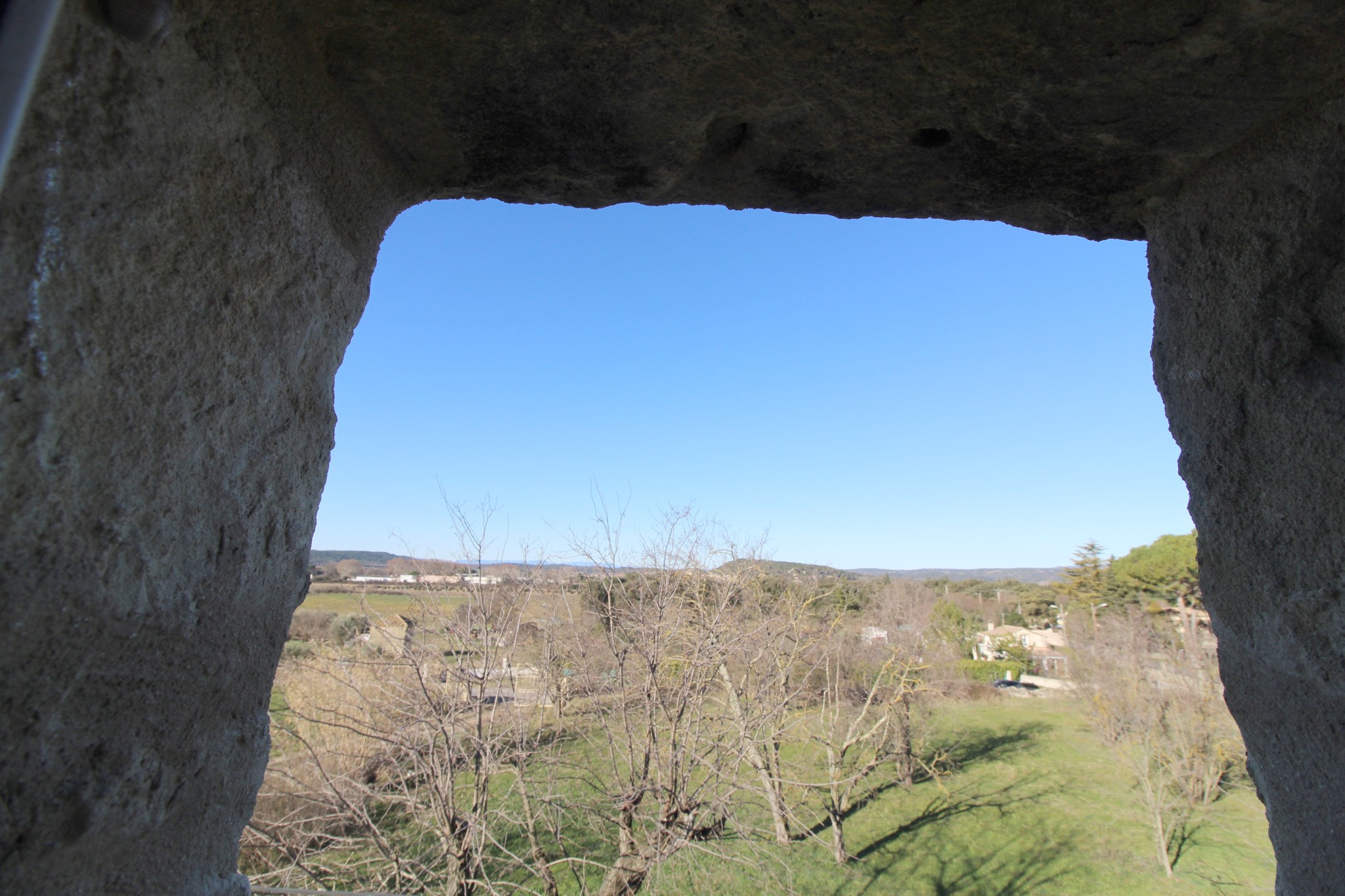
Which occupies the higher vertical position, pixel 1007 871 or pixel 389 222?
pixel 389 222

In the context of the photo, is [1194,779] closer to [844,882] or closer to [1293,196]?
[844,882]

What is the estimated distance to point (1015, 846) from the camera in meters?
10.8

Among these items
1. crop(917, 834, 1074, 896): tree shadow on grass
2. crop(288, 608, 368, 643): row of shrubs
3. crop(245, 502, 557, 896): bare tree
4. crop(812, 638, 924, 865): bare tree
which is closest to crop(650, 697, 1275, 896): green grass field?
crop(917, 834, 1074, 896): tree shadow on grass

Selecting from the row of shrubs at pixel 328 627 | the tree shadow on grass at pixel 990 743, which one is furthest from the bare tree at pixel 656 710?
Answer: the tree shadow on grass at pixel 990 743

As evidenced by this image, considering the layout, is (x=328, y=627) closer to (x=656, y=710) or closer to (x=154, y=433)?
(x=656, y=710)

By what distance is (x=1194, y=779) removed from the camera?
11.5 m

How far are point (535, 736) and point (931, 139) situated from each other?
6.33 metres

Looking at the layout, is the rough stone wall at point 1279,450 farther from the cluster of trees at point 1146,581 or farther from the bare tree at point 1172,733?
the cluster of trees at point 1146,581

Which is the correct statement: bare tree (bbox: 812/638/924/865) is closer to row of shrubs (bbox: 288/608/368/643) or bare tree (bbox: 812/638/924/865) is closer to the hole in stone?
row of shrubs (bbox: 288/608/368/643)

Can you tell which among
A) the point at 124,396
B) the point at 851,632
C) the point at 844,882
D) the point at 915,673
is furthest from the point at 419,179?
the point at 915,673

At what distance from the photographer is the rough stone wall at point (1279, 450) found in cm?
94

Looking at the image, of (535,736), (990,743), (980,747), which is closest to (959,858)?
(980,747)

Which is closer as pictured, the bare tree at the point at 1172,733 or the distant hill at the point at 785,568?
the distant hill at the point at 785,568

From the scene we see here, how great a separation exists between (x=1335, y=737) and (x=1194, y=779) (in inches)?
550
